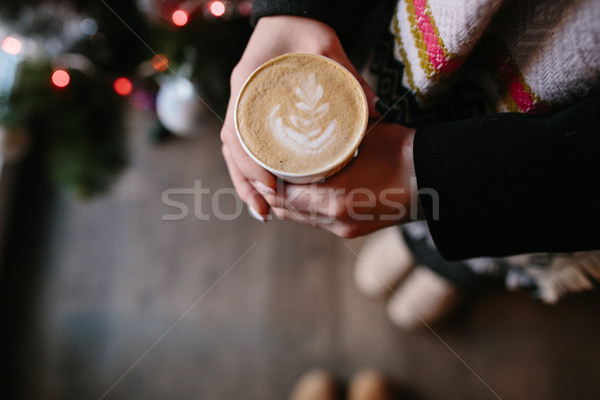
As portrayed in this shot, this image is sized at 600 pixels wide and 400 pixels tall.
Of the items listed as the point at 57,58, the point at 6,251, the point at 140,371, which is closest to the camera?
the point at 57,58

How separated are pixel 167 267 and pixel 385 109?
3.24ft

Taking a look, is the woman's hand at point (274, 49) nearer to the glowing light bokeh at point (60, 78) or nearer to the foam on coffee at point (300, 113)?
the foam on coffee at point (300, 113)

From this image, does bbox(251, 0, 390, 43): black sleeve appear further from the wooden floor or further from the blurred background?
the wooden floor

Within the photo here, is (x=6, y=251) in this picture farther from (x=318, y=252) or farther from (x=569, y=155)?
(x=569, y=155)

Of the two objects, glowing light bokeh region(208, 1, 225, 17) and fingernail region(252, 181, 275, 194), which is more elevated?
glowing light bokeh region(208, 1, 225, 17)

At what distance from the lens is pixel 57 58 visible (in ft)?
3.11

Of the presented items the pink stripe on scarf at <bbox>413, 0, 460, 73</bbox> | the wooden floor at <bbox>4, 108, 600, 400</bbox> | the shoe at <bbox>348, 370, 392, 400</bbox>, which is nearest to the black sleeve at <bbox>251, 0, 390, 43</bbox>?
the pink stripe on scarf at <bbox>413, 0, 460, 73</bbox>

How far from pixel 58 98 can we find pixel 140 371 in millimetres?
855

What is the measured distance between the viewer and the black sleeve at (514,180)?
1.32ft

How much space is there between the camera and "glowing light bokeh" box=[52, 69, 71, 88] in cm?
90

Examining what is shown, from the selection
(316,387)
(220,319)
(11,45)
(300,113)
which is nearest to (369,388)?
(316,387)

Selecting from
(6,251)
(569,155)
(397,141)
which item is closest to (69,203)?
(6,251)

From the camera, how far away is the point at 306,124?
1.65ft

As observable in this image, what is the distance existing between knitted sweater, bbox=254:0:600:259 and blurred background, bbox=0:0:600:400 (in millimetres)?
585
